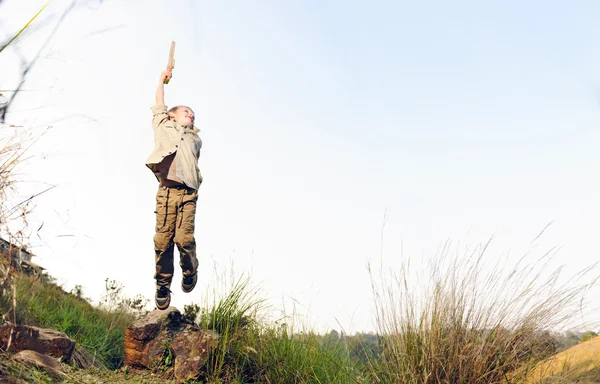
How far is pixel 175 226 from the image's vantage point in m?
6.80

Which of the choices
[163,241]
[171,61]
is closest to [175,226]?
[163,241]

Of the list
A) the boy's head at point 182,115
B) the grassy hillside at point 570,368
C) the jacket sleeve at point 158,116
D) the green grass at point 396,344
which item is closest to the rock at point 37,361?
the green grass at point 396,344

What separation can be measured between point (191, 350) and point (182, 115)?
9.89 feet

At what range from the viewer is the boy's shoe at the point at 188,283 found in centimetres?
702

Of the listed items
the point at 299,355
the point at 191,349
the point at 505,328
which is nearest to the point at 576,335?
the point at 505,328

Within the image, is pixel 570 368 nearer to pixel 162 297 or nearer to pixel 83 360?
pixel 162 297

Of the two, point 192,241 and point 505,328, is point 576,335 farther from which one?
point 192,241

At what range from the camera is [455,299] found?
14.5 feet

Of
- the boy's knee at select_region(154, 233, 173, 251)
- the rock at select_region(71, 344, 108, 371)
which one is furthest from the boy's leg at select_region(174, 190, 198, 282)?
the rock at select_region(71, 344, 108, 371)

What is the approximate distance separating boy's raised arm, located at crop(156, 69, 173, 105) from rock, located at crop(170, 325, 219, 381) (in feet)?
9.75

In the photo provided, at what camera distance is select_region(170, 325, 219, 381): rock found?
5938 mm

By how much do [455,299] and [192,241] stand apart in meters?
3.56

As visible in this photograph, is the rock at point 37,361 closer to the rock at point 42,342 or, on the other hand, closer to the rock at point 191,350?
the rock at point 42,342

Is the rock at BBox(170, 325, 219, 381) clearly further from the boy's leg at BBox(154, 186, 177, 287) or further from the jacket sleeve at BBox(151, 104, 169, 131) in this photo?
the jacket sleeve at BBox(151, 104, 169, 131)
